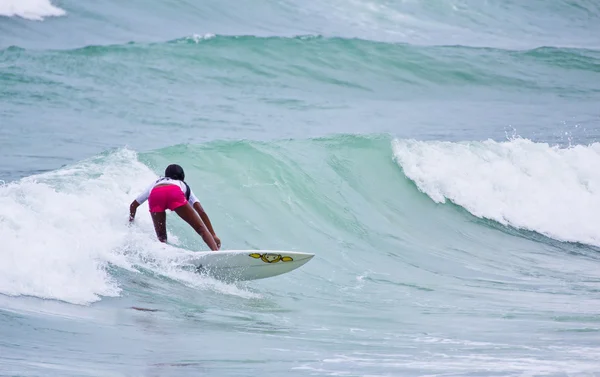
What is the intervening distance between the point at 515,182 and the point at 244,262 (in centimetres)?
765

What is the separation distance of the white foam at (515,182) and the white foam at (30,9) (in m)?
13.4

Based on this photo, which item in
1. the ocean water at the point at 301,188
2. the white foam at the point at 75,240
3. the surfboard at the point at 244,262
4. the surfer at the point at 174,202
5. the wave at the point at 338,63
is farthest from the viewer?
the wave at the point at 338,63

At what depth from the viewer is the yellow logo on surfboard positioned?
910 cm

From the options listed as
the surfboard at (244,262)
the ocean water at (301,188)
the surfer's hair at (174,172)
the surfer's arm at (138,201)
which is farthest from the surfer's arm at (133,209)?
the surfboard at (244,262)

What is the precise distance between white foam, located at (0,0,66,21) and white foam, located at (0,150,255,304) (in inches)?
578

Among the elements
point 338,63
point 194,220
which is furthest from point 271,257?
point 338,63

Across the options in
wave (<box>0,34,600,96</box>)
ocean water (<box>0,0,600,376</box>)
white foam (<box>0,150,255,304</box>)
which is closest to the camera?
ocean water (<box>0,0,600,376</box>)

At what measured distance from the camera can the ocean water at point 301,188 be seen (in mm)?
7441

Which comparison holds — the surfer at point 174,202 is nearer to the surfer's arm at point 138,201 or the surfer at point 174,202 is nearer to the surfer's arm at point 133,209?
the surfer's arm at point 138,201

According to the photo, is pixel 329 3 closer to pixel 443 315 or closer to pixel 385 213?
pixel 385 213

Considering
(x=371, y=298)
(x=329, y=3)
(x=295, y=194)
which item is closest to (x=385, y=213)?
(x=295, y=194)

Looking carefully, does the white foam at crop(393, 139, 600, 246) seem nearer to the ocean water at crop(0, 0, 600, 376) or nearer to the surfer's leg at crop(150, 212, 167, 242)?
the ocean water at crop(0, 0, 600, 376)

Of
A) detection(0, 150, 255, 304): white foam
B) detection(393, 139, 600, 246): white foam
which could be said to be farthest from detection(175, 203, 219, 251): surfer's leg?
detection(393, 139, 600, 246): white foam

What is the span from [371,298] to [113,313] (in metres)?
3.14
